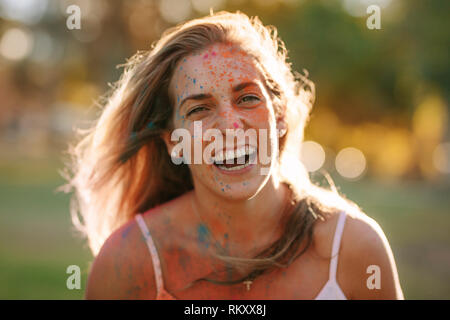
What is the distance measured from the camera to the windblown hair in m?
3.15

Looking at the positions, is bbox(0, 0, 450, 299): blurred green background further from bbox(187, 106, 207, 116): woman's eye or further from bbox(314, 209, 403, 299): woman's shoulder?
bbox(314, 209, 403, 299): woman's shoulder

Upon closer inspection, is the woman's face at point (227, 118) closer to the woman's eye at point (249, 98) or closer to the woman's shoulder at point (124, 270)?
the woman's eye at point (249, 98)

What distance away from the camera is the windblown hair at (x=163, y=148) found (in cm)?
315

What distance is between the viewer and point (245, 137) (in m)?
2.92

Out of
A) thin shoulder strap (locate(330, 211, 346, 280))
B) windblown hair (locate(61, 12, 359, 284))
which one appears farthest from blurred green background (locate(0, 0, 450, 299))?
thin shoulder strap (locate(330, 211, 346, 280))

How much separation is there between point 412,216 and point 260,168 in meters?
10.5

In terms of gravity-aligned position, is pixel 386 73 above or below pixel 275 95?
above

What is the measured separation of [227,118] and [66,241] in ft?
26.0

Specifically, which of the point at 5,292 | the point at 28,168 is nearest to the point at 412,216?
the point at 5,292

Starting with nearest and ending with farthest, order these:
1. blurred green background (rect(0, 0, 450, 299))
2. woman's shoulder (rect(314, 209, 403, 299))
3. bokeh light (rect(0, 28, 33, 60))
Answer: woman's shoulder (rect(314, 209, 403, 299)) → blurred green background (rect(0, 0, 450, 299)) → bokeh light (rect(0, 28, 33, 60))

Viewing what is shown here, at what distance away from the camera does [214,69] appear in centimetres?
304

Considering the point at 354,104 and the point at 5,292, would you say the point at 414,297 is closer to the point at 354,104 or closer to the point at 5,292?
the point at 5,292

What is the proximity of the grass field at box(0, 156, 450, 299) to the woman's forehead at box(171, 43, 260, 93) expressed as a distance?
6.84 feet

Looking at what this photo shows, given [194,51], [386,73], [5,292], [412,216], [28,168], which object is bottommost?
[5,292]
